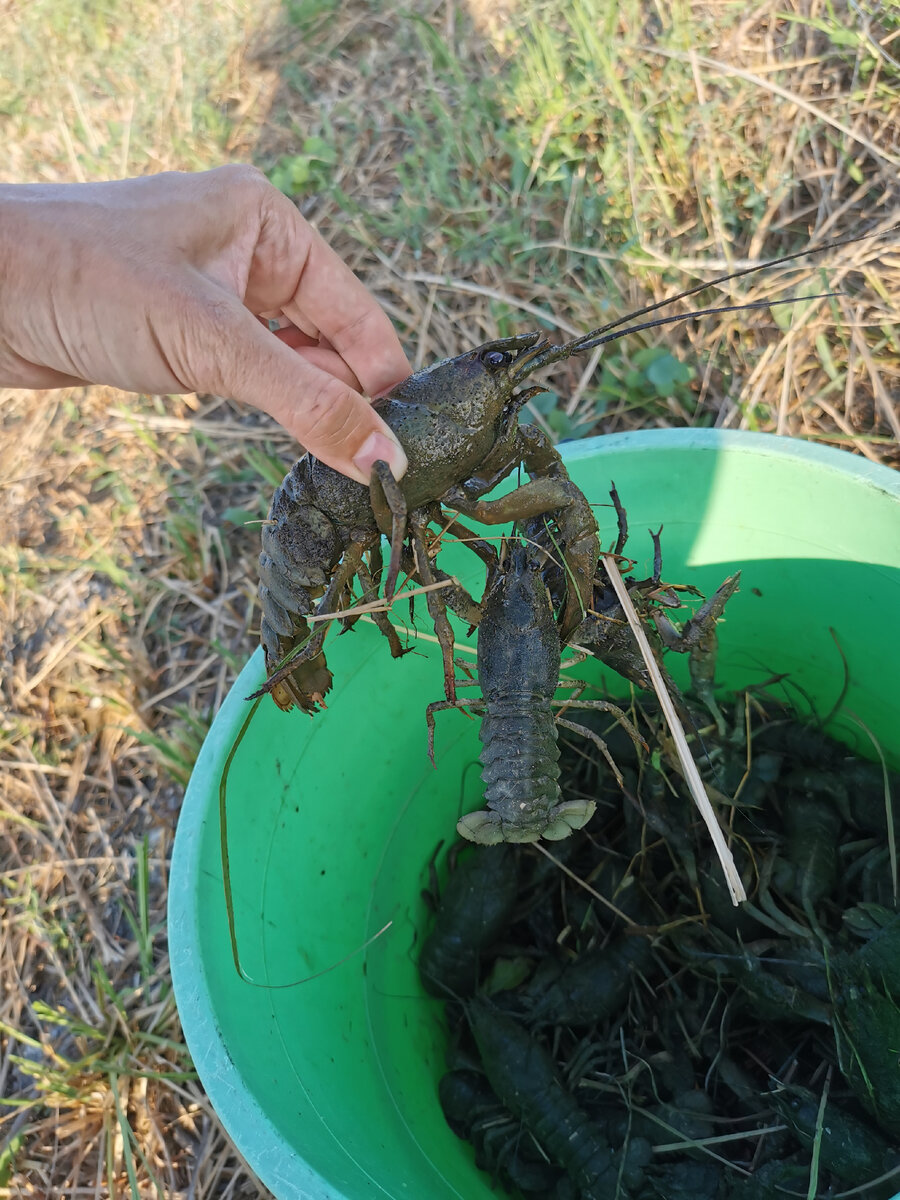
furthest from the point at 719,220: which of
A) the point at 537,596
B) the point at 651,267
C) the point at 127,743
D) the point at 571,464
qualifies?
the point at 127,743

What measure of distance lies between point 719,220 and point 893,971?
233 centimetres

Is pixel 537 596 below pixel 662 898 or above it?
above

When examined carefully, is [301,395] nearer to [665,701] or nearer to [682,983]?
[665,701]

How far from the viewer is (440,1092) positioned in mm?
2346

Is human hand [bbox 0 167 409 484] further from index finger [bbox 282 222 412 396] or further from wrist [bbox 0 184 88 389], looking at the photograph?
index finger [bbox 282 222 412 396]

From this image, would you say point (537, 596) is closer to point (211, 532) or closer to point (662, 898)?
point (662, 898)

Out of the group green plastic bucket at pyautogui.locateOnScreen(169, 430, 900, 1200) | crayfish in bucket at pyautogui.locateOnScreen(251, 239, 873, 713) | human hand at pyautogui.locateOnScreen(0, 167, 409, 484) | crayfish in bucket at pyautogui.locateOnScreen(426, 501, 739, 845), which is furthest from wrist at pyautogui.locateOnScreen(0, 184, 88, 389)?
crayfish in bucket at pyautogui.locateOnScreen(426, 501, 739, 845)

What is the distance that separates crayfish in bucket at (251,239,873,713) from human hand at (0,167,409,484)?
0.10 meters

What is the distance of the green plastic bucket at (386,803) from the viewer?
1.57 meters

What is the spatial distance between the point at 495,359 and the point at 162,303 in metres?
0.64

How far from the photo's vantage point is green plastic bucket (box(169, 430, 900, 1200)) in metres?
1.57

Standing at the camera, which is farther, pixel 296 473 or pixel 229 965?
pixel 296 473

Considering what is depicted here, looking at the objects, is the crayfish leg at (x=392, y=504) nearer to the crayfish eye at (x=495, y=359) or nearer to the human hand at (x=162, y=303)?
the human hand at (x=162, y=303)

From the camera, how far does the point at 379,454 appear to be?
1579mm
